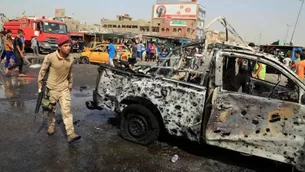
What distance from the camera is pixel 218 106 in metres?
3.66

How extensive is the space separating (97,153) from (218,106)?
2010mm

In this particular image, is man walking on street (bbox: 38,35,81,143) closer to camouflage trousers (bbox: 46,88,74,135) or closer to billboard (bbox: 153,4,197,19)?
camouflage trousers (bbox: 46,88,74,135)

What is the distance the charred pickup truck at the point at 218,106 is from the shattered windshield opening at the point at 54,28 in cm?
1725

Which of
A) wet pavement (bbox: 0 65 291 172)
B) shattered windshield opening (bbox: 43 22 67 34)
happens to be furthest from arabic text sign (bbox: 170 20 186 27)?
wet pavement (bbox: 0 65 291 172)

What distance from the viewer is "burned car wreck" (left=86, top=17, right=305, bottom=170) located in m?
3.36

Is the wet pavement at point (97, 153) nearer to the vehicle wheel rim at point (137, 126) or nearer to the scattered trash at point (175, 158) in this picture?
the scattered trash at point (175, 158)

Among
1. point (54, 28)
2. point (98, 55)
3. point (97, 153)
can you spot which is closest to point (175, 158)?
point (97, 153)

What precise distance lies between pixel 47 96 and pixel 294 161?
12.7ft

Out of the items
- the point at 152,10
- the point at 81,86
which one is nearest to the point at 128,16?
the point at 152,10

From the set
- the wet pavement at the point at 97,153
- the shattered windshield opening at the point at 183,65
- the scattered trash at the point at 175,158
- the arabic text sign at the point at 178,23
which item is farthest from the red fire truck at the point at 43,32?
the arabic text sign at the point at 178,23

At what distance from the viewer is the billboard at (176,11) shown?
56250 millimetres

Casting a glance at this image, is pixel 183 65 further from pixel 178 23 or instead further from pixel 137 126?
pixel 178 23

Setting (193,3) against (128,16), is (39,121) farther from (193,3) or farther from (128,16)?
(128,16)

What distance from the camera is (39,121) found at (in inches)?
211
